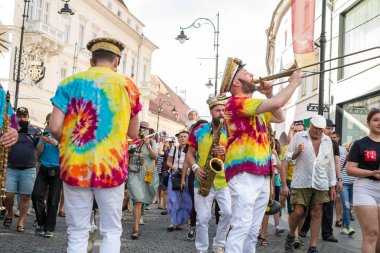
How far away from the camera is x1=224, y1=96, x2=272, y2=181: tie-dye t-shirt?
5.01m

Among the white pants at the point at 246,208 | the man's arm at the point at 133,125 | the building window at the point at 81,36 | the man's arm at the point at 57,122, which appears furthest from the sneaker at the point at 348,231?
the building window at the point at 81,36

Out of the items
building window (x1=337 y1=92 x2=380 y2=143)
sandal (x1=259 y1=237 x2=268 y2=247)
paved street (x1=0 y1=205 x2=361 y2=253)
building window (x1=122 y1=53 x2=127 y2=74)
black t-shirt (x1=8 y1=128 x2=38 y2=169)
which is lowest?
paved street (x1=0 y1=205 x2=361 y2=253)

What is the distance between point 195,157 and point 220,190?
2.41 ft

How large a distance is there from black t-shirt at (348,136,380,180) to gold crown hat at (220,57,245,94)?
1.83 metres

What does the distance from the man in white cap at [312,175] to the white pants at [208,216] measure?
1.36 metres

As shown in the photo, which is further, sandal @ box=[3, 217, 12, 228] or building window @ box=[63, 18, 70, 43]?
building window @ box=[63, 18, 70, 43]

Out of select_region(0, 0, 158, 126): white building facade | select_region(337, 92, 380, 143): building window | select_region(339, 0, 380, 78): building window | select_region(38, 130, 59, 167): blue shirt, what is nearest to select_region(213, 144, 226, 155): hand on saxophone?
select_region(38, 130, 59, 167): blue shirt

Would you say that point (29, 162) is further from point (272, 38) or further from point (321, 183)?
point (272, 38)

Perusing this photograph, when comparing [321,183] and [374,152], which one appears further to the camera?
[321,183]

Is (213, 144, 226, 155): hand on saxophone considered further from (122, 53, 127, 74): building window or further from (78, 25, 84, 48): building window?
(122, 53, 127, 74): building window

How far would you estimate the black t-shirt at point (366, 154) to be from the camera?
5.86 metres

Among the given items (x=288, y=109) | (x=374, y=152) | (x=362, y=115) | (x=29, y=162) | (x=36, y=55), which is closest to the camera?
(x=374, y=152)

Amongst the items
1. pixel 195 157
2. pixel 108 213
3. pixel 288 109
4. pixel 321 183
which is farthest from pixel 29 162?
pixel 288 109

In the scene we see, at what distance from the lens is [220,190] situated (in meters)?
7.05
